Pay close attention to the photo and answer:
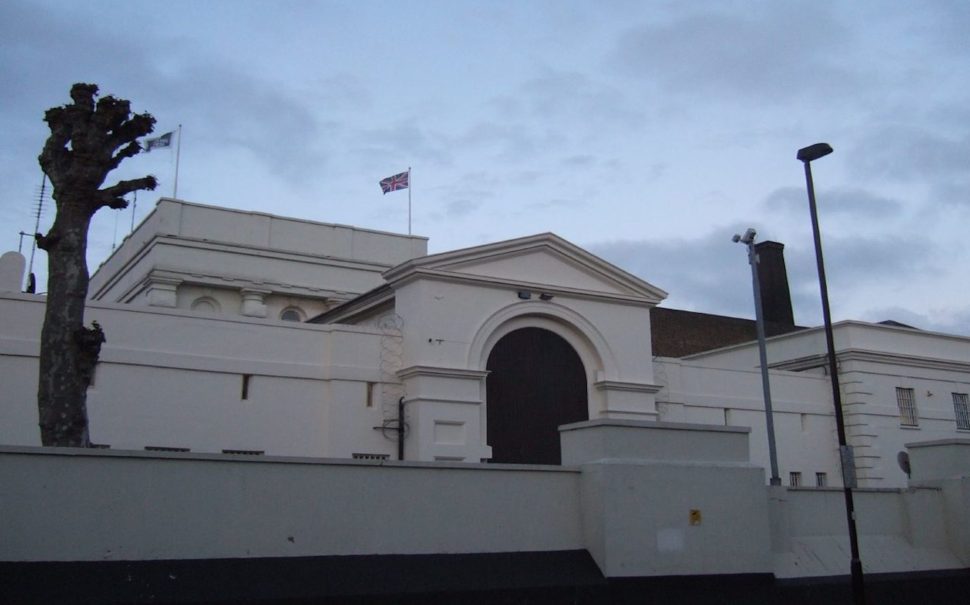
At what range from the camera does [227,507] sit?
10.5 meters

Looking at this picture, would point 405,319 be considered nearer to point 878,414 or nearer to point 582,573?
point 582,573

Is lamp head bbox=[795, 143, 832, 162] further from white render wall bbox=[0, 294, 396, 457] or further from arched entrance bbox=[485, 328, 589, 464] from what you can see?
white render wall bbox=[0, 294, 396, 457]

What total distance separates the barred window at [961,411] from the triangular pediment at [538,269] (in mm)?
13815

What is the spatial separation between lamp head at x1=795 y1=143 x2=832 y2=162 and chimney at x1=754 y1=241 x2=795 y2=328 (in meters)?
29.3

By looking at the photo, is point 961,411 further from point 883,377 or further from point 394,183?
point 394,183

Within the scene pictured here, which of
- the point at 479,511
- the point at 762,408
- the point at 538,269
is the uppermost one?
the point at 538,269

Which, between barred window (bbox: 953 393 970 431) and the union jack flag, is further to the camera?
the union jack flag

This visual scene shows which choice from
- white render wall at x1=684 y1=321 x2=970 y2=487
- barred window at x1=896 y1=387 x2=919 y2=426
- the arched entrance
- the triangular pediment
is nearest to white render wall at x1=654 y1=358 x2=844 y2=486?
white render wall at x1=684 y1=321 x2=970 y2=487

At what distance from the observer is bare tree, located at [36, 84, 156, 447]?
1248 centimetres

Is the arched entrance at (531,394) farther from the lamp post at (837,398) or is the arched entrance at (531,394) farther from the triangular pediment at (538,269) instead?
the lamp post at (837,398)

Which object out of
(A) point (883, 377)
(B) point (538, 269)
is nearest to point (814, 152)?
(B) point (538, 269)

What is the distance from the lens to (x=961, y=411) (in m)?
32.9

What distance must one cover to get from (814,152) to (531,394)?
9741mm

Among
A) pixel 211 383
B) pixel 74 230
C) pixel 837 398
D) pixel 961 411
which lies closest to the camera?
pixel 74 230
